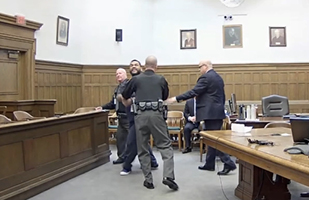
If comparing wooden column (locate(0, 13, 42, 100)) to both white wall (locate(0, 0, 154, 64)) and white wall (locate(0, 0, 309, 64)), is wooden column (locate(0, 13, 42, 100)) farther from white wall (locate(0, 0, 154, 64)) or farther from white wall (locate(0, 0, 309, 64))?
white wall (locate(0, 0, 309, 64))

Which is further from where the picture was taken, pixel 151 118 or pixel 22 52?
pixel 22 52

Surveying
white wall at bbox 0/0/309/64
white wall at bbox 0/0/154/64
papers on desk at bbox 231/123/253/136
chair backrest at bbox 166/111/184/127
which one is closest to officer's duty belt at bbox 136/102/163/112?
papers on desk at bbox 231/123/253/136

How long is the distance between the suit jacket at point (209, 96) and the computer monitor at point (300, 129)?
2.09 meters

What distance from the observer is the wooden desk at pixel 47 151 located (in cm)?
399

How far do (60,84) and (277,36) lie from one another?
21.0 feet

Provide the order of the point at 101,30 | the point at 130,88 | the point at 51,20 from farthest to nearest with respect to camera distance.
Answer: the point at 101,30 < the point at 51,20 < the point at 130,88

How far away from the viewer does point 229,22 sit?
1131cm

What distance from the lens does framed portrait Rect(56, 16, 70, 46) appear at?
9.61 metres

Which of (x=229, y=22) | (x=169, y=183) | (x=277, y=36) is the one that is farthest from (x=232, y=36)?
(x=169, y=183)

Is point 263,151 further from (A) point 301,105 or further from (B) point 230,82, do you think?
(B) point 230,82

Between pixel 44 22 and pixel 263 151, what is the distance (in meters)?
7.64

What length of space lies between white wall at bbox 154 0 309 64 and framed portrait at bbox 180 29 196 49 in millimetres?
125

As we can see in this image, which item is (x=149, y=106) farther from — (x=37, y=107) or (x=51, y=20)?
(x=51, y=20)

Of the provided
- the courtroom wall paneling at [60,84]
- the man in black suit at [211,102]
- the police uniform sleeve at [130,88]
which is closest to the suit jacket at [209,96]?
the man in black suit at [211,102]
